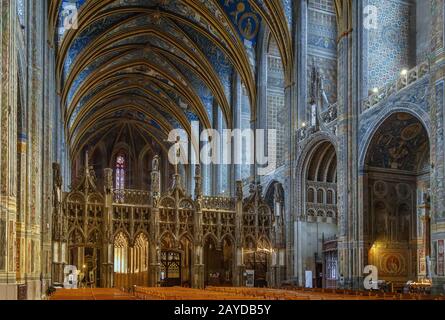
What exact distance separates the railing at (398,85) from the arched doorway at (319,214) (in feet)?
15.4

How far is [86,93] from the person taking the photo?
4269cm

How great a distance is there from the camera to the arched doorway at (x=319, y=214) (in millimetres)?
27141

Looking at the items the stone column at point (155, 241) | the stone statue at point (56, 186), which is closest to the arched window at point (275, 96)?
the stone column at point (155, 241)

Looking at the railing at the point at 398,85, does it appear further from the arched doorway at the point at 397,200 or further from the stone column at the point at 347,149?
the arched doorway at the point at 397,200

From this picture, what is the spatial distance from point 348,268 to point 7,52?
602 inches

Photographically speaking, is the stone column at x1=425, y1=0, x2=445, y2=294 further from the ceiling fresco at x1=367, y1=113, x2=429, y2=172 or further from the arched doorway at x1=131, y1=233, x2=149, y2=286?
the arched doorway at x1=131, y1=233, x2=149, y2=286

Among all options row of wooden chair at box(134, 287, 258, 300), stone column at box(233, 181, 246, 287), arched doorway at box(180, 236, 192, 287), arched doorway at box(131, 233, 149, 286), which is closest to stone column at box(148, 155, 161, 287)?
stone column at box(233, 181, 246, 287)

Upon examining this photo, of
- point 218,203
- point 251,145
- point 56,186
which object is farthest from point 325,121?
point 56,186

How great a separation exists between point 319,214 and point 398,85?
9222 mm

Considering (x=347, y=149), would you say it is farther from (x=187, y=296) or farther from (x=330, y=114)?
(x=187, y=296)

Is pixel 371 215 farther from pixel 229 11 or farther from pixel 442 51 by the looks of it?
pixel 229 11

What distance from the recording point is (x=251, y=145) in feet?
119

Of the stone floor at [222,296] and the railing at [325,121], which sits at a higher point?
the railing at [325,121]
